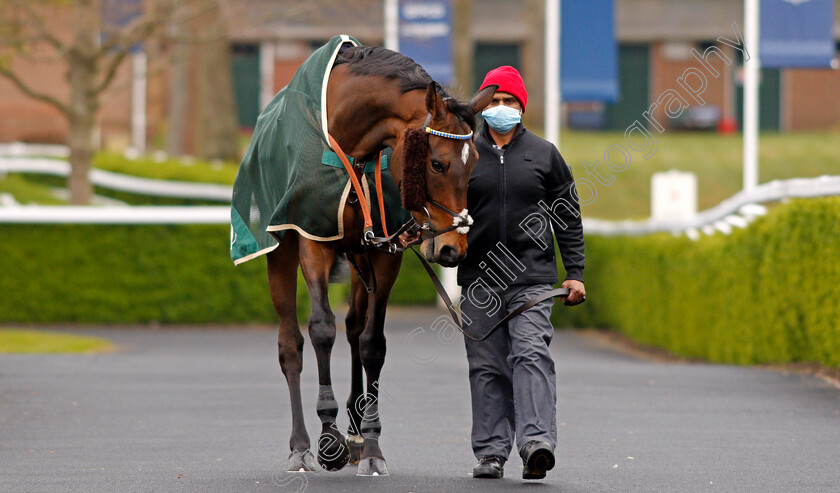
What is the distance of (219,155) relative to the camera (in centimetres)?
2972

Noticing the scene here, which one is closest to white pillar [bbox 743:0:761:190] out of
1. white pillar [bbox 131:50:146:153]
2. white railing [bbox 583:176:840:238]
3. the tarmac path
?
white railing [bbox 583:176:840:238]

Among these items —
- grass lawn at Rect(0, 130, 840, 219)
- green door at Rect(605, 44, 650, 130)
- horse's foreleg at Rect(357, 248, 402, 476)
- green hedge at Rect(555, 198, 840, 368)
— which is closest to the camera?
horse's foreleg at Rect(357, 248, 402, 476)

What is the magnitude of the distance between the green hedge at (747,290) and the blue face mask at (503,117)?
4.20m

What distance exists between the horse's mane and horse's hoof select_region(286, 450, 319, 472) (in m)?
1.84

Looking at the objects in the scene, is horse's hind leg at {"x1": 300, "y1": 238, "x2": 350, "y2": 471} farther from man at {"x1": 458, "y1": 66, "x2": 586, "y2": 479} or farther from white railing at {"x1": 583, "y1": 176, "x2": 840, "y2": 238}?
white railing at {"x1": 583, "y1": 176, "x2": 840, "y2": 238}

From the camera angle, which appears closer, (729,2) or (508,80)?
(508,80)

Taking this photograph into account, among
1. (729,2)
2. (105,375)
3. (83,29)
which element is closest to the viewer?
(105,375)

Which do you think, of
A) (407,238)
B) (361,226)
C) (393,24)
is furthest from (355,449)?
(393,24)

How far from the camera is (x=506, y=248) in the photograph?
6715 millimetres

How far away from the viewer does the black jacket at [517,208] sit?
6707 mm

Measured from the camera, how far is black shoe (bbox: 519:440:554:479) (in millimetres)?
6070

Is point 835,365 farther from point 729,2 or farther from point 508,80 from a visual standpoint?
point 729,2

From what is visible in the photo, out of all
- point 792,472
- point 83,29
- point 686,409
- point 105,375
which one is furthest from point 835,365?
point 83,29

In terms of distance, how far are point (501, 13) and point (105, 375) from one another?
35.9 m
